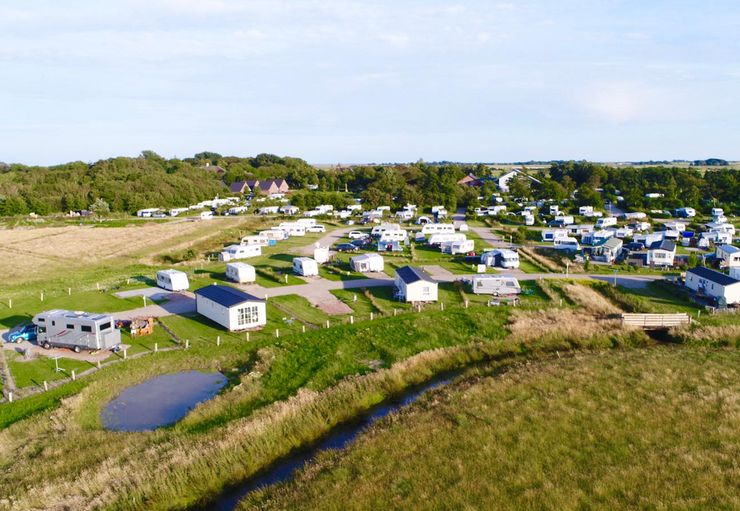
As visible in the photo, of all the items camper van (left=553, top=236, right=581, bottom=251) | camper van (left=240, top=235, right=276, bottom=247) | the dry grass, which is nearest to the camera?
the dry grass

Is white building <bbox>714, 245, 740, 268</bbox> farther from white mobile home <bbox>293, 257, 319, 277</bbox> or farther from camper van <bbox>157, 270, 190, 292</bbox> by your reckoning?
camper van <bbox>157, 270, 190, 292</bbox>

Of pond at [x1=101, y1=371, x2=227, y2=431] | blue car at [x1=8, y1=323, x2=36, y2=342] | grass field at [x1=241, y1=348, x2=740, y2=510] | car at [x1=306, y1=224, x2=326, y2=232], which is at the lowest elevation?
pond at [x1=101, y1=371, x2=227, y2=431]

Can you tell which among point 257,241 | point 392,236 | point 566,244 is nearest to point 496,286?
point 392,236

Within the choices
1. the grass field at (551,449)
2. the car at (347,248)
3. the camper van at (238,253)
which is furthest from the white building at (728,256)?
the camper van at (238,253)

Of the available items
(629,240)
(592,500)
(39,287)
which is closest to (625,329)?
(592,500)

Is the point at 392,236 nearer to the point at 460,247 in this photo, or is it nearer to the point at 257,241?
the point at 460,247

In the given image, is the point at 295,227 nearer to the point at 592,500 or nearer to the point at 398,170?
the point at 592,500

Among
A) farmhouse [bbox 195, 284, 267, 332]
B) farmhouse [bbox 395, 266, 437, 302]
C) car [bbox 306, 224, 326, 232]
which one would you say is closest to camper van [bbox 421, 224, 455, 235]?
car [bbox 306, 224, 326, 232]
